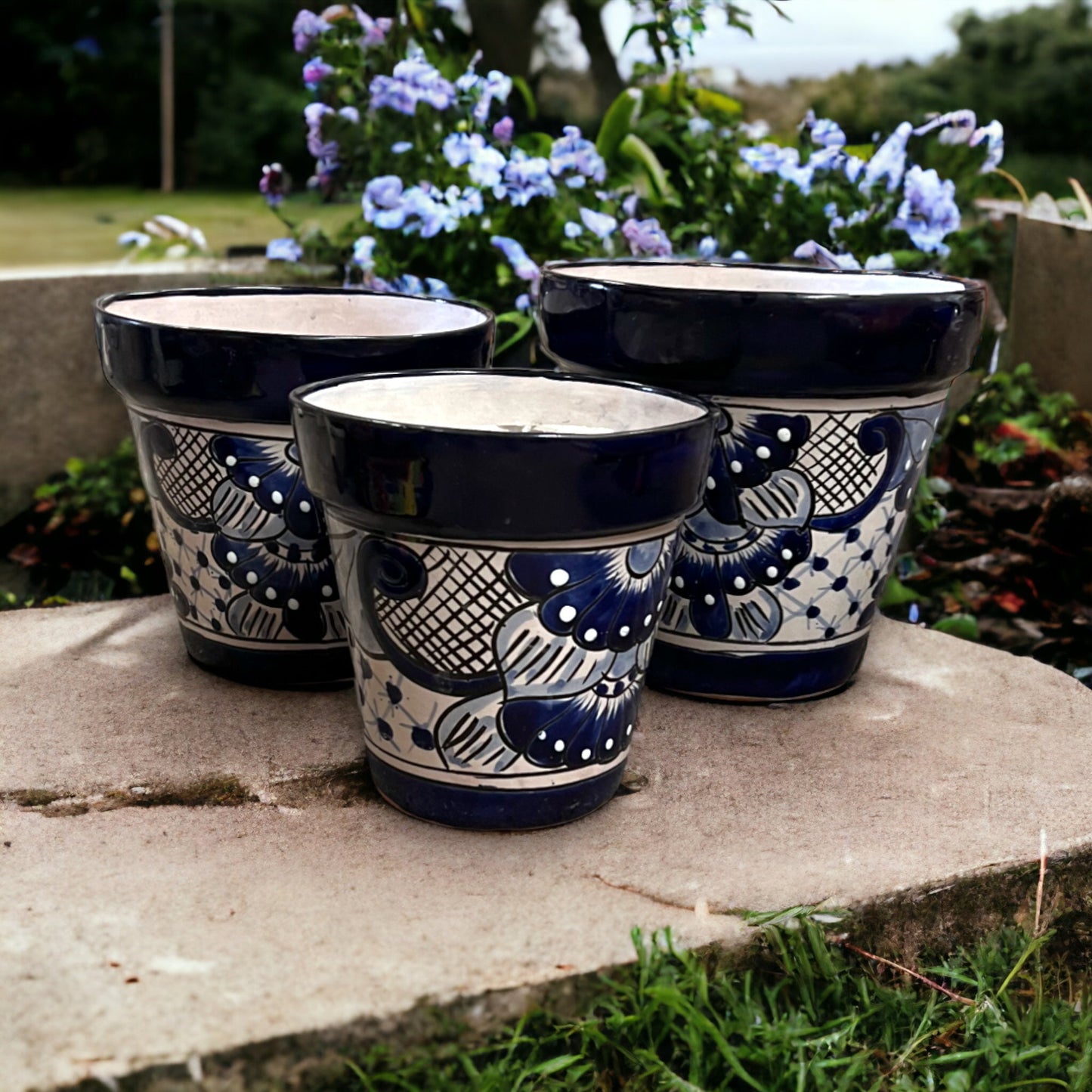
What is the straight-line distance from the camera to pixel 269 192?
2.54m

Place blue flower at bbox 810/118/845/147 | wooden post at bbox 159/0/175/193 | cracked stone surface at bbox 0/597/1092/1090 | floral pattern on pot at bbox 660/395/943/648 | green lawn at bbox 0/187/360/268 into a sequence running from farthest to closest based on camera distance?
wooden post at bbox 159/0/175/193 < green lawn at bbox 0/187/360/268 < blue flower at bbox 810/118/845/147 < floral pattern on pot at bbox 660/395/943/648 < cracked stone surface at bbox 0/597/1092/1090

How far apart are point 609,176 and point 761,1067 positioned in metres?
1.97

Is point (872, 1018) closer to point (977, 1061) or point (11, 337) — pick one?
point (977, 1061)

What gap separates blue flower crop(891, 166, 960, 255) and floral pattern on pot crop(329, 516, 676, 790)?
123 centimetres

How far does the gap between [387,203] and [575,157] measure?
345mm

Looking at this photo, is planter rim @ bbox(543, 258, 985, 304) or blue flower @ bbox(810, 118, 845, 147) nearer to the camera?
planter rim @ bbox(543, 258, 985, 304)

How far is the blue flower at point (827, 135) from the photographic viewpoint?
2.30 metres

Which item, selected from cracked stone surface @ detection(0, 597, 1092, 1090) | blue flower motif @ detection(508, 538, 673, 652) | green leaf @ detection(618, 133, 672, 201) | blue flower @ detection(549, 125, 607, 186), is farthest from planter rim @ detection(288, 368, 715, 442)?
green leaf @ detection(618, 133, 672, 201)

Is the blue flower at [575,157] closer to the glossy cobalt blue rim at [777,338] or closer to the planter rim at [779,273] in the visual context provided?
the planter rim at [779,273]

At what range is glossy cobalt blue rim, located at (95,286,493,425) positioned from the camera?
1.26m

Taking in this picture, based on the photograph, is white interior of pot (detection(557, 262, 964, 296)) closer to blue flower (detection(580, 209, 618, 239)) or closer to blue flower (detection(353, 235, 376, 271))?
blue flower (detection(580, 209, 618, 239))

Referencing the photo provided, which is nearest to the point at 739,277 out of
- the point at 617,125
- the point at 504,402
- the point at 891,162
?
the point at 504,402

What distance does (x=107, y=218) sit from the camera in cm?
776

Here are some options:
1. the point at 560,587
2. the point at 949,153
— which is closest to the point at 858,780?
the point at 560,587
